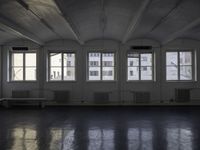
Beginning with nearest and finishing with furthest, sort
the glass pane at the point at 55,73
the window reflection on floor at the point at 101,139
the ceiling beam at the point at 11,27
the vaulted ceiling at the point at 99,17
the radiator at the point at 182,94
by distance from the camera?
1. the window reflection on floor at the point at 101,139
2. the vaulted ceiling at the point at 99,17
3. the ceiling beam at the point at 11,27
4. the radiator at the point at 182,94
5. the glass pane at the point at 55,73

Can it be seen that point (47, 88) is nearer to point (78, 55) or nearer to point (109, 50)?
point (78, 55)

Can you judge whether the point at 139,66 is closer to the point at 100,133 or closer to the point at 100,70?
the point at 100,70

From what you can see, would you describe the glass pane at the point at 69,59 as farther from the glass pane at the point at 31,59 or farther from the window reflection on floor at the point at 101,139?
the window reflection on floor at the point at 101,139

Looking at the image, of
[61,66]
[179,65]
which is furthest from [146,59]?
[61,66]

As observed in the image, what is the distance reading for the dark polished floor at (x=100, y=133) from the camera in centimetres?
495

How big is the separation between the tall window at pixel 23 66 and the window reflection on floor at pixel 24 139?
5.98 metres

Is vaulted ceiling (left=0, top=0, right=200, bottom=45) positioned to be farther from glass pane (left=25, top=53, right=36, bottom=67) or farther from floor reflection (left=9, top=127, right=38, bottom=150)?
floor reflection (left=9, top=127, right=38, bottom=150)

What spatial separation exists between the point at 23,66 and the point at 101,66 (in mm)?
3649

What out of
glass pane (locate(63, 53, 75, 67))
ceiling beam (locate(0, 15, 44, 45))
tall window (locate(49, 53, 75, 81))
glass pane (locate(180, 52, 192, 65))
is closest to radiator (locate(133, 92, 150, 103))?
glass pane (locate(180, 52, 192, 65))

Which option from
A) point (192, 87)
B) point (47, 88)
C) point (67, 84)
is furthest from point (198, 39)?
point (47, 88)

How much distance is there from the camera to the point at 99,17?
8.15 meters

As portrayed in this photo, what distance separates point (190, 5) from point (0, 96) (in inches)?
355

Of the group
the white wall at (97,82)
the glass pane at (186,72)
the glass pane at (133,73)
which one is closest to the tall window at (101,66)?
the white wall at (97,82)

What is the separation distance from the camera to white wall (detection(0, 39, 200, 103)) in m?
12.0
